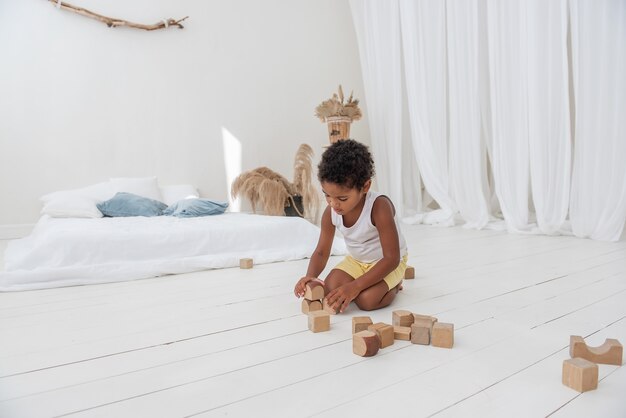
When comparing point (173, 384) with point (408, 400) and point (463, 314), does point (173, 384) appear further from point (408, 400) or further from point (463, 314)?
point (463, 314)

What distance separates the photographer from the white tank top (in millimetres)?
1602

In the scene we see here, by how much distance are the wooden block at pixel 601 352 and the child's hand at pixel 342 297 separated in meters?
0.65

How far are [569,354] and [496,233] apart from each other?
7.72 feet

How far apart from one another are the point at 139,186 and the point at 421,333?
2.88 metres

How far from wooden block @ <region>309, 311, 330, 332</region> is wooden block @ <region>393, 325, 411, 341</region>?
0.67 feet

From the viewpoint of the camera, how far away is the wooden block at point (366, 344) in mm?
1122

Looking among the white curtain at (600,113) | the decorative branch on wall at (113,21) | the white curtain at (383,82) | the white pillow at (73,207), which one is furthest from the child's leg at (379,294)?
the decorative branch on wall at (113,21)

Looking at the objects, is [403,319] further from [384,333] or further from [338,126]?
[338,126]

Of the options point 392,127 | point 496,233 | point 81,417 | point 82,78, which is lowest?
point 496,233

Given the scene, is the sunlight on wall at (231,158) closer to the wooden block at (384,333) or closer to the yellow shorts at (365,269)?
the yellow shorts at (365,269)

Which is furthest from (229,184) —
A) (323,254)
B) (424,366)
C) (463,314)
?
(424,366)

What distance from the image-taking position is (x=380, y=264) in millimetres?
1509

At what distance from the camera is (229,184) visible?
164 inches

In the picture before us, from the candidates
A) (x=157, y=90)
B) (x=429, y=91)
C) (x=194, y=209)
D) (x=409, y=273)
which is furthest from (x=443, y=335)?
(x=157, y=90)
